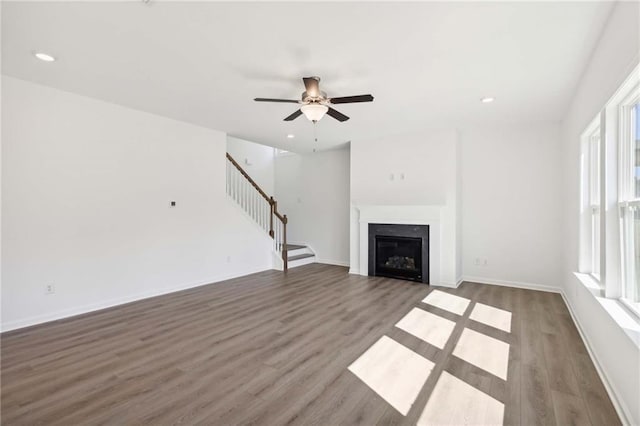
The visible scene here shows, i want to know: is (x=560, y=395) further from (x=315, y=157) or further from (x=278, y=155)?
(x=278, y=155)

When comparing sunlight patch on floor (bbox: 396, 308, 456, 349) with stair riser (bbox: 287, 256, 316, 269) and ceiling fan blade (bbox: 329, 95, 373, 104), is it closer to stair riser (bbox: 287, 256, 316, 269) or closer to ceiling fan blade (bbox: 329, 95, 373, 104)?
ceiling fan blade (bbox: 329, 95, 373, 104)

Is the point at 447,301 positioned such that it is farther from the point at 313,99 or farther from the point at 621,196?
the point at 313,99

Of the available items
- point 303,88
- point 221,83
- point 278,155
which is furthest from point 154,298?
point 278,155

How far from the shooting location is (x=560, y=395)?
2.19m

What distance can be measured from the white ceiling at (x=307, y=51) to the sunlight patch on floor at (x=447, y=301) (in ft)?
9.19

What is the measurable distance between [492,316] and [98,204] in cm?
544

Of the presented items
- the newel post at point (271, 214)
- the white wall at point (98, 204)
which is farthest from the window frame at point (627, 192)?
the newel post at point (271, 214)

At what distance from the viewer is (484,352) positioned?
2.84 metres

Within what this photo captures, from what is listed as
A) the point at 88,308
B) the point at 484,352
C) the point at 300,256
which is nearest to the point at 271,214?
the point at 300,256

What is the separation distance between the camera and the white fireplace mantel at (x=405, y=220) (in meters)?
5.36

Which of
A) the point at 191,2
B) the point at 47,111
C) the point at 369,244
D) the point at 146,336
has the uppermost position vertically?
the point at 191,2

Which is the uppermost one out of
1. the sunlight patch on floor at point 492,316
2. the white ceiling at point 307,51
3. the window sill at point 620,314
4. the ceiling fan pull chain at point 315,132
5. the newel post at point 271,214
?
the ceiling fan pull chain at point 315,132

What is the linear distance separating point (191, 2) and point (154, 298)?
409 cm

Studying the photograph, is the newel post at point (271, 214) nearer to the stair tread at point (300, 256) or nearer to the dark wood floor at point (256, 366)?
the stair tread at point (300, 256)
